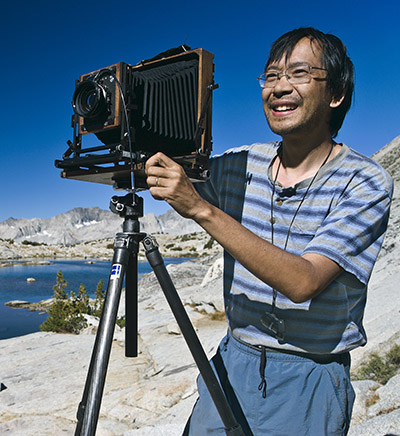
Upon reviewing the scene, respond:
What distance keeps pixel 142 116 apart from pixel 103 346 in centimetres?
110

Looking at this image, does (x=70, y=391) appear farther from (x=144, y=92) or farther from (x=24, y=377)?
(x=144, y=92)

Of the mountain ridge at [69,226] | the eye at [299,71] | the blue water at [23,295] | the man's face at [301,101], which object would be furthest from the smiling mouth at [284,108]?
the mountain ridge at [69,226]

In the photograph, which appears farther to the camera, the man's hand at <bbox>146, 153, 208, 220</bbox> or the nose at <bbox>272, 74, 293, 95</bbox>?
the nose at <bbox>272, 74, 293, 95</bbox>

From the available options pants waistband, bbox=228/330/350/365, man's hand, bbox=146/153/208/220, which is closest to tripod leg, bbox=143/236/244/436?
pants waistband, bbox=228/330/350/365

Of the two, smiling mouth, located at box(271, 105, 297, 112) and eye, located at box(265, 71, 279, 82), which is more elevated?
eye, located at box(265, 71, 279, 82)

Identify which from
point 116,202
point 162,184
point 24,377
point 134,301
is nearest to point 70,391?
point 24,377

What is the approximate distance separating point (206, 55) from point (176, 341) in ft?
18.8

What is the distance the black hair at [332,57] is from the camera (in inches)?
65.3

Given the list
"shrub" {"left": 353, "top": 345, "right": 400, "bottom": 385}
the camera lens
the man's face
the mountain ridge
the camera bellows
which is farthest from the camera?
the mountain ridge

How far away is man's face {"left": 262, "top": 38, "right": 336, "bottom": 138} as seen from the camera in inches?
63.2

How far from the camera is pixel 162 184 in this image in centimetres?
132

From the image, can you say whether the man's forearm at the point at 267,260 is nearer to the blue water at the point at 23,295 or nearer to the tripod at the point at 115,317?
the tripod at the point at 115,317

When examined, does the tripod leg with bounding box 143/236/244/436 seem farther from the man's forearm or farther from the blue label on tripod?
the man's forearm

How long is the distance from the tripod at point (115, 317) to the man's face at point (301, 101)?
2.27ft
